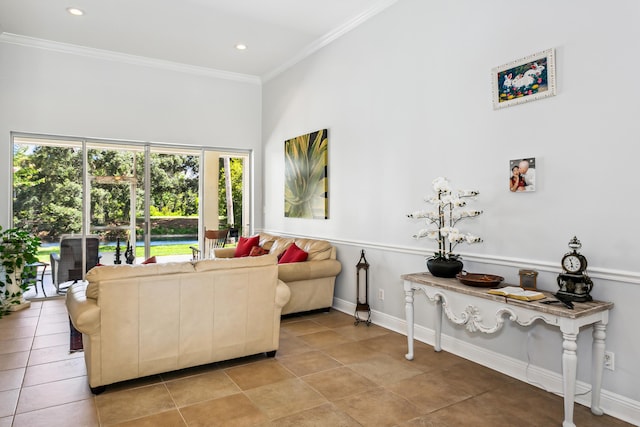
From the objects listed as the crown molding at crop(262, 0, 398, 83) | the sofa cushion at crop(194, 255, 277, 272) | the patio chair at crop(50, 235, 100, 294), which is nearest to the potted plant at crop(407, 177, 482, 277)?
the sofa cushion at crop(194, 255, 277, 272)

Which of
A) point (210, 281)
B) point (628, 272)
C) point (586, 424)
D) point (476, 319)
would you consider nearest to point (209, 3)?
point (210, 281)

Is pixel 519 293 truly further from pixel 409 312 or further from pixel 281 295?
pixel 281 295

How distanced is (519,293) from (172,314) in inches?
93.2

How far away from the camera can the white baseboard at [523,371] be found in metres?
2.48

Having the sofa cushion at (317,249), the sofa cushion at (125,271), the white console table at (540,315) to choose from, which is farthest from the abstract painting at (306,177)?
the sofa cushion at (125,271)

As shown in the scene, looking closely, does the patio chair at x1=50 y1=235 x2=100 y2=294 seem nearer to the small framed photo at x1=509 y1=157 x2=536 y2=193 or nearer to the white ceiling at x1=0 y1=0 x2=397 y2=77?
the white ceiling at x1=0 y1=0 x2=397 y2=77

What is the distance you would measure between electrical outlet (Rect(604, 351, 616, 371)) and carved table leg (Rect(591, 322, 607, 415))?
104mm

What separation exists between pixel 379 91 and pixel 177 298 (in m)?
2.95

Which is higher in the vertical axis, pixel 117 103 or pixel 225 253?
pixel 117 103

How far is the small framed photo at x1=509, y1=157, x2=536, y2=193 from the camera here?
295 cm

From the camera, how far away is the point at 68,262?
578 cm

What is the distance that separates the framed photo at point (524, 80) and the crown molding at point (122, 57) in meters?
4.70

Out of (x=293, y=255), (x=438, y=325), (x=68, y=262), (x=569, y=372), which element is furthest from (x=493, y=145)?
(x=68, y=262)

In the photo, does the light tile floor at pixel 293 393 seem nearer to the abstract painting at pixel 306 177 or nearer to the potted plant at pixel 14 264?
the potted plant at pixel 14 264
